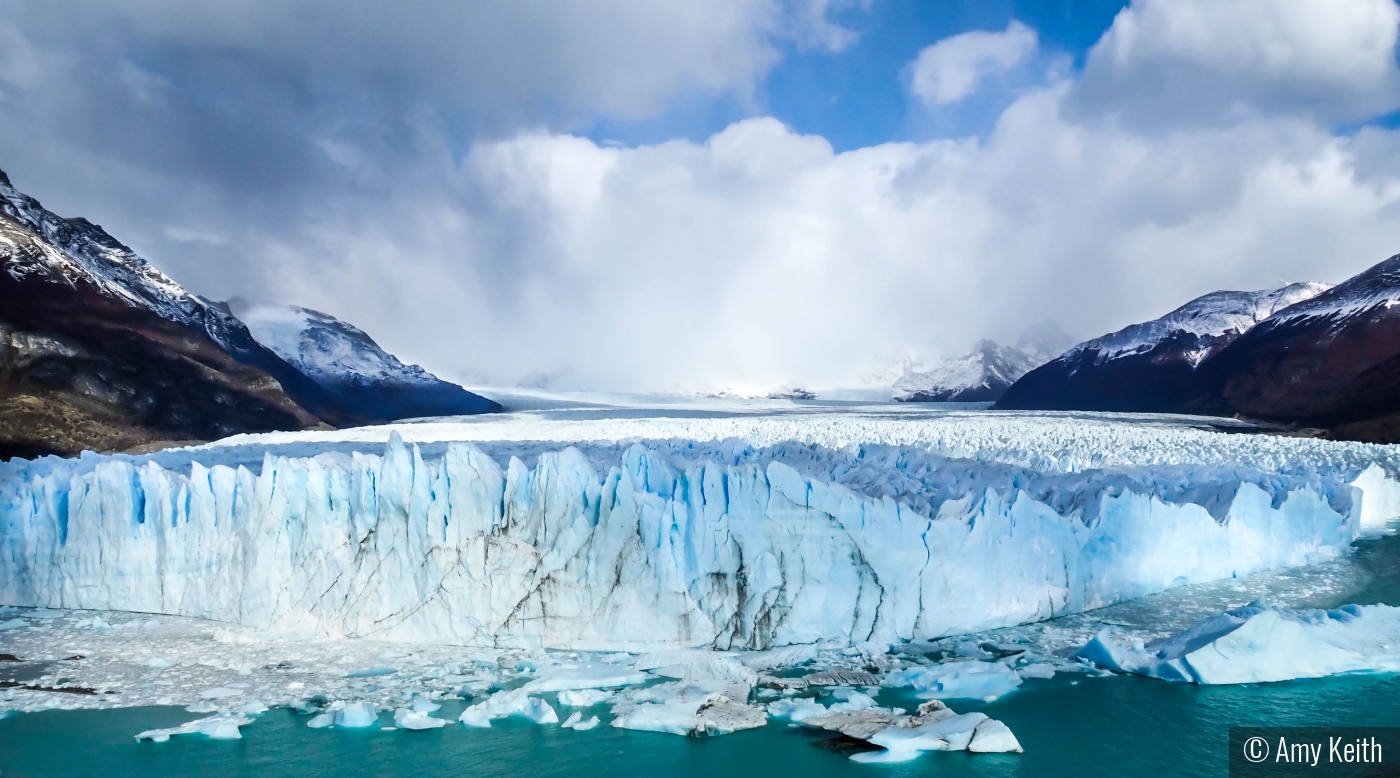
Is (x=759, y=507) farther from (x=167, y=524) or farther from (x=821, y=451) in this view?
(x=167, y=524)

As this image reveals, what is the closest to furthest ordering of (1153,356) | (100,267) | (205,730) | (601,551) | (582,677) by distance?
(205,730), (582,677), (601,551), (100,267), (1153,356)

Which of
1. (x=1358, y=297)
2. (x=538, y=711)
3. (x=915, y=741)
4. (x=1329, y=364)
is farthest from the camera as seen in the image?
(x=1358, y=297)

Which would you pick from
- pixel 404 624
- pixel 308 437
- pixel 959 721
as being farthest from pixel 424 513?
pixel 308 437

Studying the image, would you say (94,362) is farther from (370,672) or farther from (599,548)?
(599,548)

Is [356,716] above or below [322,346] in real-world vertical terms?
below

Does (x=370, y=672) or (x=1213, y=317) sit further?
(x=1213, y=317)

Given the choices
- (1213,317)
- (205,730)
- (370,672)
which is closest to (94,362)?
(370,672)

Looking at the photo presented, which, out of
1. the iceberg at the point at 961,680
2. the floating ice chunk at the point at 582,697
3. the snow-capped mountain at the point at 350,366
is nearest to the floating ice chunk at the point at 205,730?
the floating ice chunk at the point at 582,697
